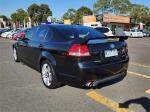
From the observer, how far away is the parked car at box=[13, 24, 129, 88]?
5.14 metres

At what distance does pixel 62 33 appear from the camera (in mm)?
6004

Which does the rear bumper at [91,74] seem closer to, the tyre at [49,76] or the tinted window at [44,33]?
the tyre at [49,76]

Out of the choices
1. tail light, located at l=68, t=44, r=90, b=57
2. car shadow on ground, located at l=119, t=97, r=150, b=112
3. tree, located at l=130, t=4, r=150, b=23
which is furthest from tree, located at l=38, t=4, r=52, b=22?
car shadow on ground, located at l=119, t=97, r=150, b=112

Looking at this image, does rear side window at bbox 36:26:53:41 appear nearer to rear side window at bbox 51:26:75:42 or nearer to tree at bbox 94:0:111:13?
rear side window at bbox 51:26:75:42

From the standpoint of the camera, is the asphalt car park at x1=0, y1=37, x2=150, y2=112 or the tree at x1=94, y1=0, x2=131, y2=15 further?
the tree at x1=94, y1=0, x2=131, y2=15

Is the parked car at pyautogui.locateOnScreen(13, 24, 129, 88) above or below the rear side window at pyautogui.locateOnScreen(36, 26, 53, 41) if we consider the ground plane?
below

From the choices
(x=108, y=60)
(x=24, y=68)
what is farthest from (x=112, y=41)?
(x=24, y=68)

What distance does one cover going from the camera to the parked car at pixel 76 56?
5137 mm

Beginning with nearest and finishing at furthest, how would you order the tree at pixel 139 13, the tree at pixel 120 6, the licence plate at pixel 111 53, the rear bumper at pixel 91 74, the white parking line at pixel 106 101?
the white parking line at pixel 106 101 → the rear bumper at pixel 91 74 → the licence plate at pixel 111 53 → the tree at pixel 120 6 → the tree at pixel 139 13

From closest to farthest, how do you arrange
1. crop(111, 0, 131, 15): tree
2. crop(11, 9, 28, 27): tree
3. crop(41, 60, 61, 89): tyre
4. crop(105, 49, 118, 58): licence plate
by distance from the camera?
crop(105, 49, 118, 58): licence plate
crop(41, 60, 61, 89): tyre
crop(111, 0, 131, 15): tree
crop(11, 9, 28, 27): tree

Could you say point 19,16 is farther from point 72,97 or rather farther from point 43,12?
point 72,97

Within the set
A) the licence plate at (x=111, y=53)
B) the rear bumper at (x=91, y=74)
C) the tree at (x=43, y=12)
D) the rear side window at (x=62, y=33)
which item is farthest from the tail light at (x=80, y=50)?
the tree at (x=43, y=12)

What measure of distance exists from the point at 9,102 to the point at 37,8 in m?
80.3

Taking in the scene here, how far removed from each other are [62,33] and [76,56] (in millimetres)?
1089
